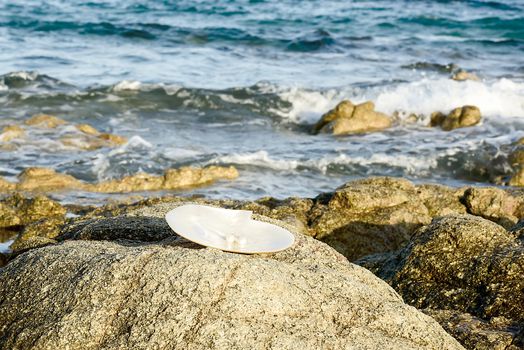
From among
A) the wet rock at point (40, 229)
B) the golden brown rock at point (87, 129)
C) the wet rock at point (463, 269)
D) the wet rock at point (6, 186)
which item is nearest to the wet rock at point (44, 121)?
the golden brown rock at point (87, 129)

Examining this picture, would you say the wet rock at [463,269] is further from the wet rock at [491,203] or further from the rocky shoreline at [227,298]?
the wet rock at [491,203]

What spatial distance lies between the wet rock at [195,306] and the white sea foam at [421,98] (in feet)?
45.8

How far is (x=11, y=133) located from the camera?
14.1 metres

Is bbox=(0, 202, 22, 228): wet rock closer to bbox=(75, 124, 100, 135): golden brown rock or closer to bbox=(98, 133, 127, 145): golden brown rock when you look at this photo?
bbox=(98, 133, 127, 145): golden brown rock

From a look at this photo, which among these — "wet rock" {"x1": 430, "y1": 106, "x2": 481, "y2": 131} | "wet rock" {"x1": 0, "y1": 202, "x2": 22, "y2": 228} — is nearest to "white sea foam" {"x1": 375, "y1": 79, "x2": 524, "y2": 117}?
"wet rock" {"x1": 430, "y1": 106, "x2": 481, "y2": 131}

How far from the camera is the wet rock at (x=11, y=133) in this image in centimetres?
1388

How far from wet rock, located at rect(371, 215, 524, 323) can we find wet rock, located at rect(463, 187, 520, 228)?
3.31m

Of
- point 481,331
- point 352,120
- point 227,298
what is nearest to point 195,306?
point 227,298

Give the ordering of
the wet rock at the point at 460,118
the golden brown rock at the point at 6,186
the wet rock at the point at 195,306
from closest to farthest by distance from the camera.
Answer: the wet rock at the point at 195,306 < the golden brown rock at the point at 6,186 < the wet rock at the point at 460,118

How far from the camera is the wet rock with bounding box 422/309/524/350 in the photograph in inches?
154

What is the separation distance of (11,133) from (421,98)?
30.4 ft

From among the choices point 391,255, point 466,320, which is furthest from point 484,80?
point 466,320

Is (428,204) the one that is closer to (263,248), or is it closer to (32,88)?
(263,248)

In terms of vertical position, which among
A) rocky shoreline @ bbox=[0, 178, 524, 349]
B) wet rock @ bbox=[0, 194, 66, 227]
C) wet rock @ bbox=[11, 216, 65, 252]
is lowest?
wet rock @ bbox=[0, 194, 66, 227]
